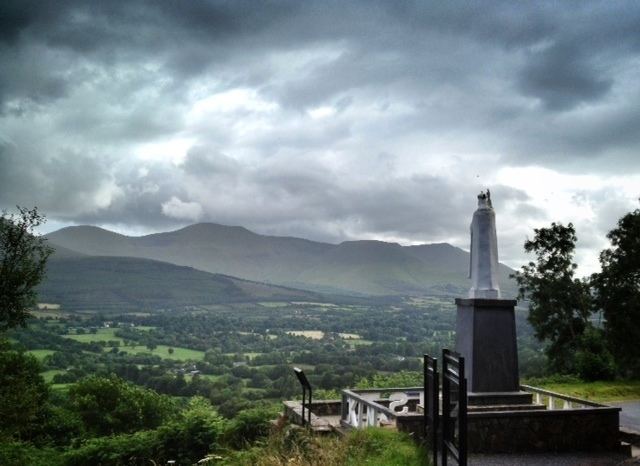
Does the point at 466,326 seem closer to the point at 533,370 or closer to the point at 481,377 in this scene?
the point at 481,377

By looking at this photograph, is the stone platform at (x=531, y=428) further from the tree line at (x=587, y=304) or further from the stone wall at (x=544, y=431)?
the tree line at (x=587, y=304)

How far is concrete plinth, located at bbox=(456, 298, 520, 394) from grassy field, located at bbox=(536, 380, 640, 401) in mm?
8222

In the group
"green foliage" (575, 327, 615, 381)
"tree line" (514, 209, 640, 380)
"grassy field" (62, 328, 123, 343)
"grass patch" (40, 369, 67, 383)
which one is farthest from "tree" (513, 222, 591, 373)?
"grassy field" (62, 328, 123, 343)

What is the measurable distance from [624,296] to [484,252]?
58.7 feet

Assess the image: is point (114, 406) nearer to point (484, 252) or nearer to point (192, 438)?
point (192, 438)

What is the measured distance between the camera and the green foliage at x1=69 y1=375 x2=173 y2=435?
34.6 metres

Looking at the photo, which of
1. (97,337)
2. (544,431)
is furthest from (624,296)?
(97,337)

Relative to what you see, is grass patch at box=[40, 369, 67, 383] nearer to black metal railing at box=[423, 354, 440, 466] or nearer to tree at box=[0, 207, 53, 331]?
tree at box=[0, 207, 53, 331]

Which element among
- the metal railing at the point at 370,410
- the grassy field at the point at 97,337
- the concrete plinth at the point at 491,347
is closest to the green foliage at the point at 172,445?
the metal railing at the point at 370,410

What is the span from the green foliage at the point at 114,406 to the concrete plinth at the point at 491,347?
87.1 ft

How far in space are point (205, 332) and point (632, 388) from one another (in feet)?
372

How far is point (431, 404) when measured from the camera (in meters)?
10.6

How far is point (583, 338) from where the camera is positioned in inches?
1125

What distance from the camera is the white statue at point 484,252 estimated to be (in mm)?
15367
